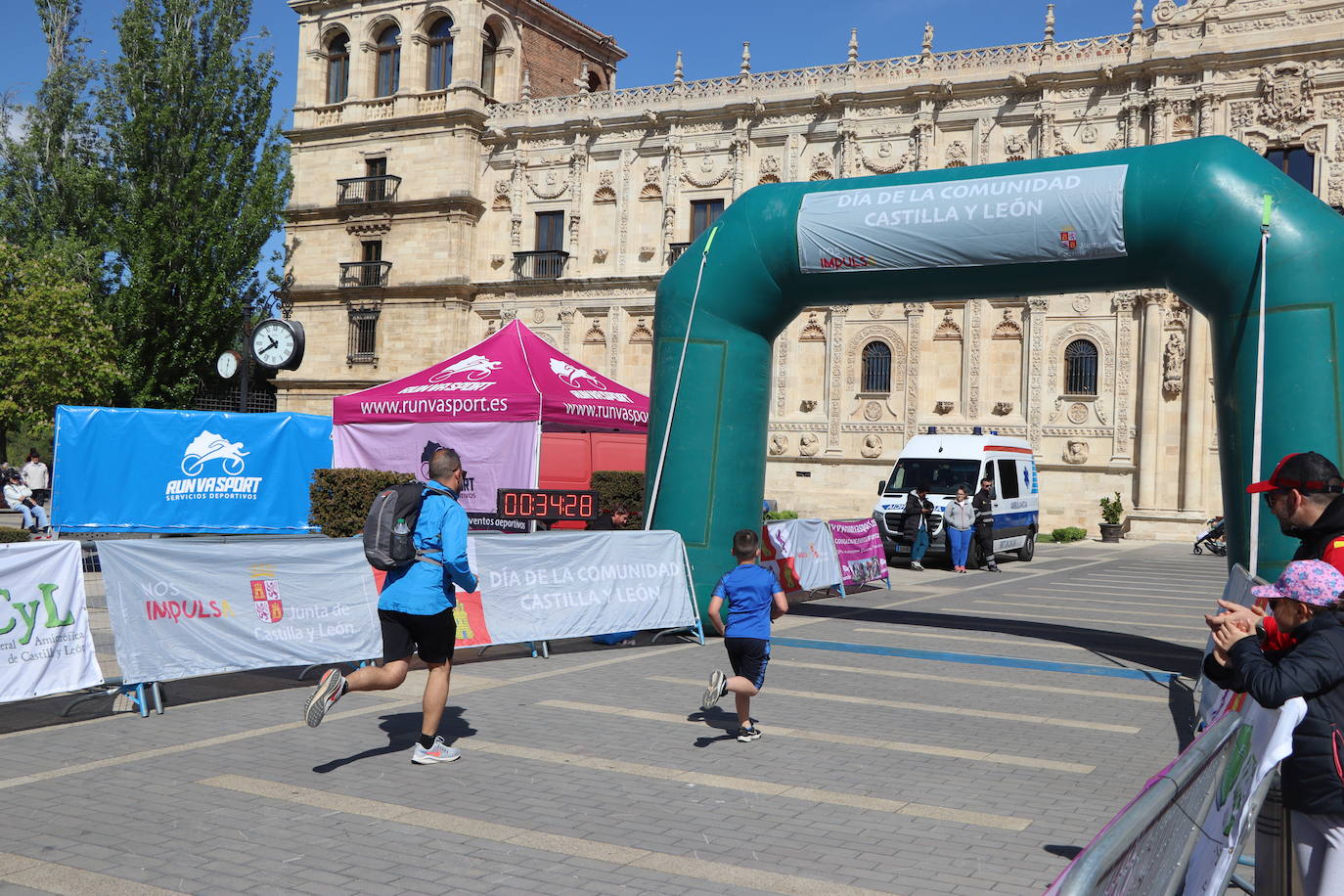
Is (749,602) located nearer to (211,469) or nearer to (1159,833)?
(1159,833)

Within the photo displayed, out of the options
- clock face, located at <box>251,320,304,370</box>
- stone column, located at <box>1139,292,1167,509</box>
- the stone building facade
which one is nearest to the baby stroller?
the stone building facade

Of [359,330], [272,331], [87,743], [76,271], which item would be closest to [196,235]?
[76,271]

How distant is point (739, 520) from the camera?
1348 centimetres

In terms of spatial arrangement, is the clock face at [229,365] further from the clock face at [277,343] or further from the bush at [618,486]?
the bush at [618,486]

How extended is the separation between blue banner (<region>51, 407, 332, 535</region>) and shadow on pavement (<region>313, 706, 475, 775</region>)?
529 inches

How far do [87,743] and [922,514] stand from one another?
17.4 meters

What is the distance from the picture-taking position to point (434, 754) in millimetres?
7066

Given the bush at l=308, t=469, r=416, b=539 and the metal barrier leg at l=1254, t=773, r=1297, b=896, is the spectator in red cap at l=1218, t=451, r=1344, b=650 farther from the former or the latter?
the bush at l=308, t=469, r=416, b=539

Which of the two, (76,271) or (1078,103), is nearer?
(1078,103)

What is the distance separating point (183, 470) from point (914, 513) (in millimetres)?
13533

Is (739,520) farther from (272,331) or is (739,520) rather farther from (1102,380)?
(1102,380)

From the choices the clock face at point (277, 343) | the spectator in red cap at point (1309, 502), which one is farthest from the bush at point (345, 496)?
the spectator in red cap at point (1309, 502)

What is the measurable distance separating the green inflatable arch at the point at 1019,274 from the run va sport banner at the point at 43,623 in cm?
645

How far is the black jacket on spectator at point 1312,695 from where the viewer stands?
12.5 feet
